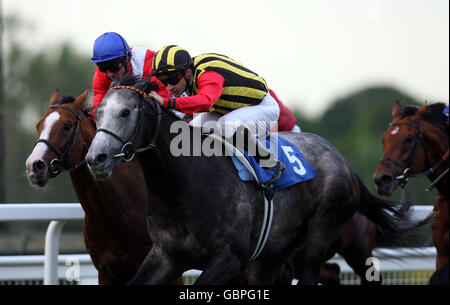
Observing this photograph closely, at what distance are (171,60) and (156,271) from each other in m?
1.07

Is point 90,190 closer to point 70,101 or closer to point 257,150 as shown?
point 70,101

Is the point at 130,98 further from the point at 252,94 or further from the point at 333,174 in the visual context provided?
the point at 333,174

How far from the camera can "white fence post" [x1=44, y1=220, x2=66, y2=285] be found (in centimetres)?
438

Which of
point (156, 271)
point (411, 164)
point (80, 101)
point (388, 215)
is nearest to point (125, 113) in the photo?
point (156, 271)

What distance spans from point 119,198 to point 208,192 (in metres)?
0.77

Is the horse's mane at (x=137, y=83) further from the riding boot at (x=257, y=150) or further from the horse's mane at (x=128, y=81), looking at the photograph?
the riding boot at (x=257, y=150)

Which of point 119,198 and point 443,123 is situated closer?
point 119,198

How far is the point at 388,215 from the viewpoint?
456cm

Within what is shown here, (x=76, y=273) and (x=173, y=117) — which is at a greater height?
(x=173, y=117)

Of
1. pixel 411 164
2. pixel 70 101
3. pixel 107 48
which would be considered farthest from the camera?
pixel 411 164

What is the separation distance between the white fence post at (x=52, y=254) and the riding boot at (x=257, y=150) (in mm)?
1483

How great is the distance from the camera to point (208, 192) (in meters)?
3.37

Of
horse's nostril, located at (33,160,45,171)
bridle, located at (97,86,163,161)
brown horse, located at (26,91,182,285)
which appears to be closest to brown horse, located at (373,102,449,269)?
brown horse, located at (26,91,182,285)

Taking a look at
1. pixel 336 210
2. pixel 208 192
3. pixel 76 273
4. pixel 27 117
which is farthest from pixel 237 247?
pixel 27 117
